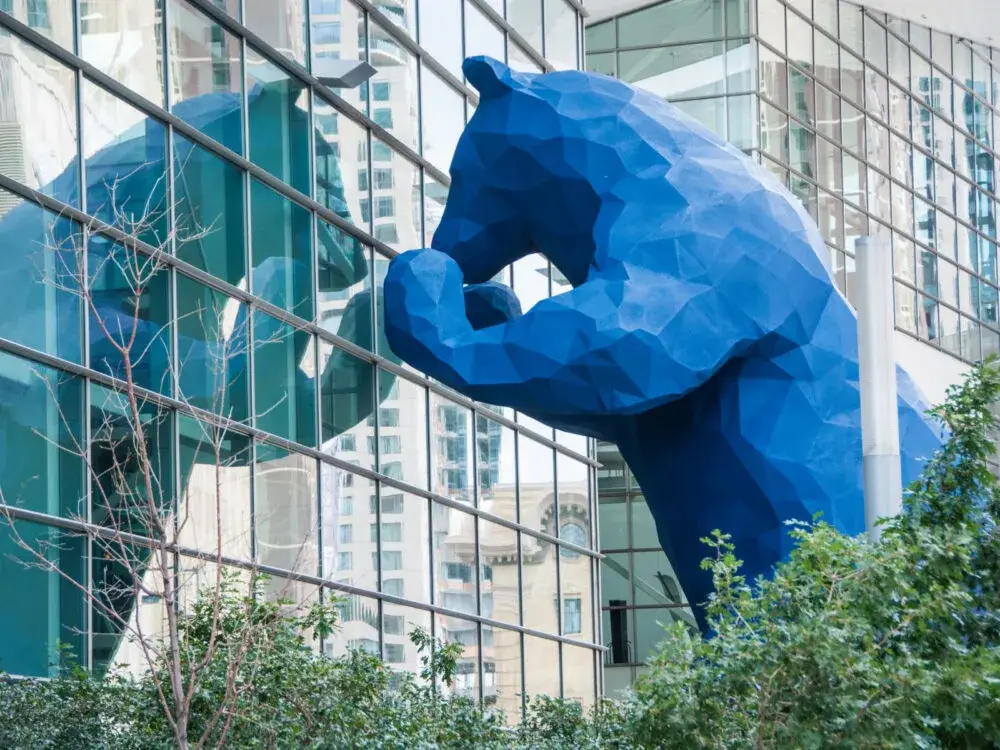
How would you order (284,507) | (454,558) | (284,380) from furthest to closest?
(454,558) < (284,380) < (284,507)

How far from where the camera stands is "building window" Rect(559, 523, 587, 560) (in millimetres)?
21266

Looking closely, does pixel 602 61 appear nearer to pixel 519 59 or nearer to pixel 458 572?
pixel 519 59

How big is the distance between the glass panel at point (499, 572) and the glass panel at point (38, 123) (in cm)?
737

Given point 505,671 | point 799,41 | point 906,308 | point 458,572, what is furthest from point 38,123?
point 906,308

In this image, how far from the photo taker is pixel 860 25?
35.5 metres

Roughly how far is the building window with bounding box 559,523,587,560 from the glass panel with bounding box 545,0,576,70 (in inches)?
201

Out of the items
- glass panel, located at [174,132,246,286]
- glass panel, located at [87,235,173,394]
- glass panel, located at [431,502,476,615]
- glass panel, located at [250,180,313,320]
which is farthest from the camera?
glass panel, located at [431,502,476,615]

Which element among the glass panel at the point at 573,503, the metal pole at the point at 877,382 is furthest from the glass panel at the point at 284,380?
the metal pole at the point at 877,382

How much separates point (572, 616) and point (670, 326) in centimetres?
1071

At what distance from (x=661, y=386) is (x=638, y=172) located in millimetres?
1299

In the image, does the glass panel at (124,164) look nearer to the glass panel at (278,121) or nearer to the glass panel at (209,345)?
the glass panel at (209,345)

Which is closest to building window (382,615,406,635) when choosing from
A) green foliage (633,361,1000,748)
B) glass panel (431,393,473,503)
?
glass panel (431,393,473,503)

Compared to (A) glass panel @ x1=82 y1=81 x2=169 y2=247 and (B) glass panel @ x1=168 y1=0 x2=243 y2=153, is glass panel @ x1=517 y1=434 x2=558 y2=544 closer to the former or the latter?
(B) glass panel @ x1=168 y1=0 x2=243 y2=153

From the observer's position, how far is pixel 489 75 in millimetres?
12273
